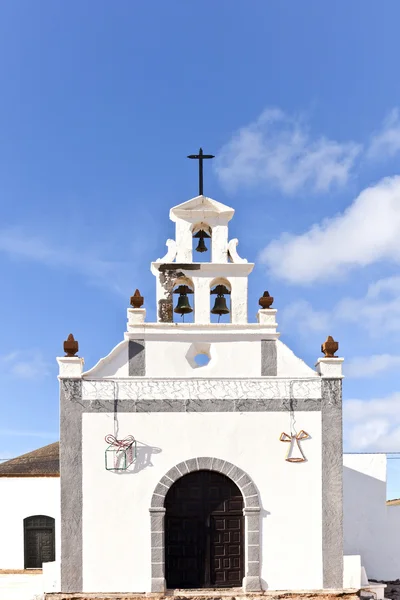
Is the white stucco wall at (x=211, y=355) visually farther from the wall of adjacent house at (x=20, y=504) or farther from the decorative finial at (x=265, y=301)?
the wall of adjacent house at (x=20, y=504)

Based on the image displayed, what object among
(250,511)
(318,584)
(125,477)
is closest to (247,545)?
(250,511)

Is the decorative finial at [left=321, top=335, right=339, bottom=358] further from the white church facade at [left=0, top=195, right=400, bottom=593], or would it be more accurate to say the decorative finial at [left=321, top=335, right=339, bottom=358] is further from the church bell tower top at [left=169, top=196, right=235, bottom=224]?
the church bell tower top at [left=169, top=196, right=235, bottom=224]

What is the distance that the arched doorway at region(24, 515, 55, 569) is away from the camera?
1905cm

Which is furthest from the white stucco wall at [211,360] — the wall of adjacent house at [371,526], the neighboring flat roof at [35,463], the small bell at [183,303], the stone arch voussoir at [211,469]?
the neighboring flat roof at [35,463]

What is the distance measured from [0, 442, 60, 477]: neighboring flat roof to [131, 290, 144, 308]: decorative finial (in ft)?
23.6

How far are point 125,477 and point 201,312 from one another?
3.75 metres

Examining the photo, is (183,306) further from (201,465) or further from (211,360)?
(201,465)

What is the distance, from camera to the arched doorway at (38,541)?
62.5ft

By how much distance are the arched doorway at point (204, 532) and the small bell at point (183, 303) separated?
3594 millimetres

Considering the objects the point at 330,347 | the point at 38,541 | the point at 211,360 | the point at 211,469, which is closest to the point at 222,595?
the point at 211,469

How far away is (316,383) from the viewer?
14805mm

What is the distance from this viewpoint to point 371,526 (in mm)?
18094

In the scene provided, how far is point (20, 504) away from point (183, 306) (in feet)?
25.3

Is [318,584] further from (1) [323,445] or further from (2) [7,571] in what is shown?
(2) [7,571]
